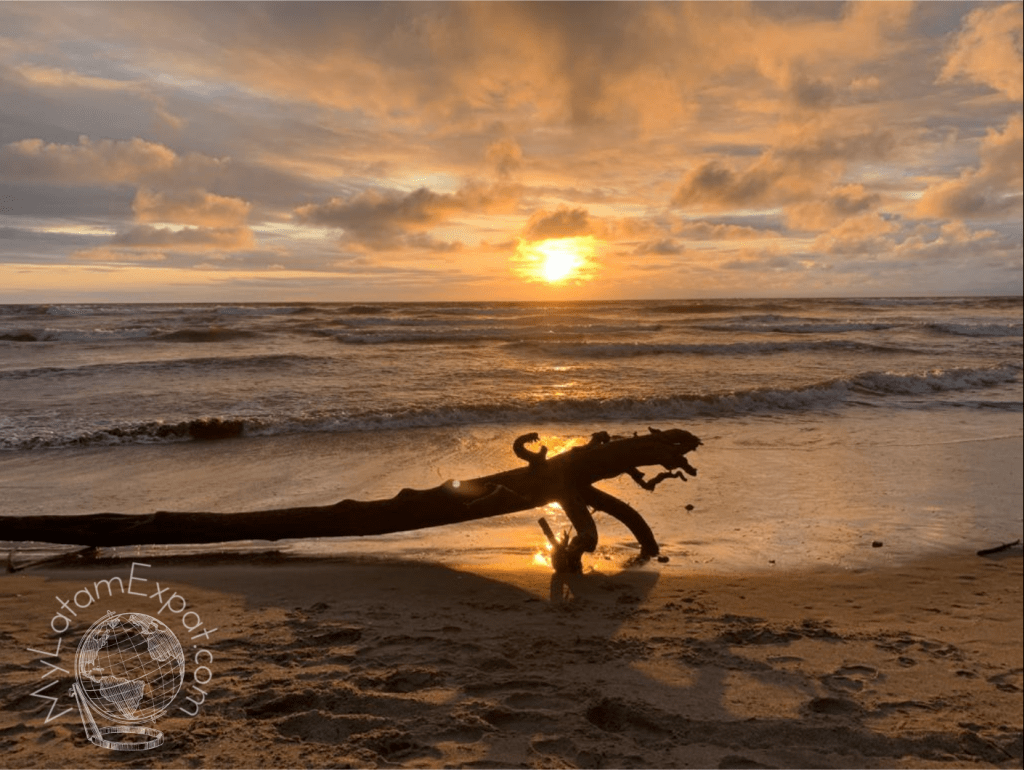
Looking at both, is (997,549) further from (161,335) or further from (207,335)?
(207,335)

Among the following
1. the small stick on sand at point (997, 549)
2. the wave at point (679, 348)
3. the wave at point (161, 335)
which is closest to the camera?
the small stick on sand at point (997, 549)

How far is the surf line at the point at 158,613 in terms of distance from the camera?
12.0 ft

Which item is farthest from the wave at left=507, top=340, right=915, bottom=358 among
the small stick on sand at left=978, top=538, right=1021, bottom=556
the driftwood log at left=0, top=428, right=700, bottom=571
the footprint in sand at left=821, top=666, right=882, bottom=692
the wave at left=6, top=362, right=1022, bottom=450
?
the footprint in sand at left=821, top=666, right=882, bottom=692

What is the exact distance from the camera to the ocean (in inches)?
276

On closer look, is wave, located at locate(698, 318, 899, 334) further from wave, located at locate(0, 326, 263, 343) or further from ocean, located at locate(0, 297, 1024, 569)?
wave, located at locate(0, 326, 263, 343)

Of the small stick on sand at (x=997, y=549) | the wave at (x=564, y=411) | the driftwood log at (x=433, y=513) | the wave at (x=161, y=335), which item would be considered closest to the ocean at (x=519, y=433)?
the wave at (x=564, y=411)

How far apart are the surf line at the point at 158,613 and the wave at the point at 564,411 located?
14.2 feet

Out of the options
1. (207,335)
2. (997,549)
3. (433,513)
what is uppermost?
(207,335)

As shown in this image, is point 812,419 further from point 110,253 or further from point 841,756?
point 110,253

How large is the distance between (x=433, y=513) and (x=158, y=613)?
7.21ft

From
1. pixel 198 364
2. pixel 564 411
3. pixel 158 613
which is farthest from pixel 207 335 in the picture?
pixel 158 613

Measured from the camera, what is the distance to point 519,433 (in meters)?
12.1

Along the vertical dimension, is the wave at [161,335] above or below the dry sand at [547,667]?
above

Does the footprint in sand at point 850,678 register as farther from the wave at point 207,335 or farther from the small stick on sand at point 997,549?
the wave at point 207,335
